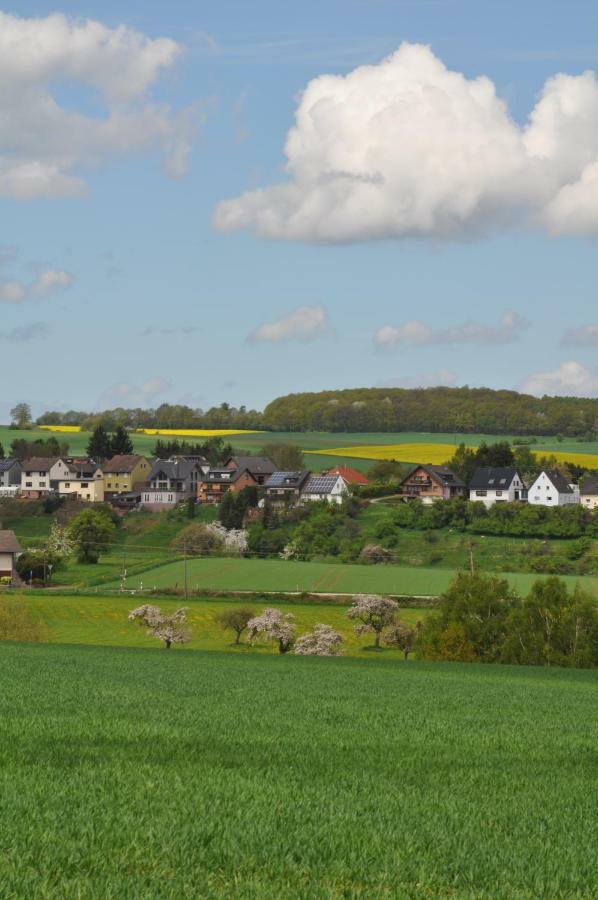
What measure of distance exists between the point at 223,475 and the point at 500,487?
148 feet

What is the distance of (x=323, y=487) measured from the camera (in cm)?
16512

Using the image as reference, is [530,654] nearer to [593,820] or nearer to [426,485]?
[593,820]

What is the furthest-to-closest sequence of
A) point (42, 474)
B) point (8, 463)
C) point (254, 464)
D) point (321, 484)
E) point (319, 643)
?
point (8, 463) → point (254, 464) → point (42, 474) → point (321, 484) → point (319, 643)

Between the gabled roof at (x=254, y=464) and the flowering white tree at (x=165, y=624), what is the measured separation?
106m

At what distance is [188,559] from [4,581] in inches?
772

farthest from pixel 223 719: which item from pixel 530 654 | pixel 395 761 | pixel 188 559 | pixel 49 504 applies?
pixel 49 504

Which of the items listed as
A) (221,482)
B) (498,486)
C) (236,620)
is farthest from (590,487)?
A: (236,620)

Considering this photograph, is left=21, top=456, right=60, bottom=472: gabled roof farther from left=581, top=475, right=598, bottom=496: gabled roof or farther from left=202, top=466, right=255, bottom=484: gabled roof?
left=581, top=475, right=598, bottom=496: gabled roof

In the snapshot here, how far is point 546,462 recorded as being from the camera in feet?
586

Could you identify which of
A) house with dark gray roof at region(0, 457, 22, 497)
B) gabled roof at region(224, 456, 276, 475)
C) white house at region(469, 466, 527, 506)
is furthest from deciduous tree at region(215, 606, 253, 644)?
house with dark gray roof at region(0, 457, 22, 497)

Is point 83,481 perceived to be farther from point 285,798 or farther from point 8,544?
point 285,798

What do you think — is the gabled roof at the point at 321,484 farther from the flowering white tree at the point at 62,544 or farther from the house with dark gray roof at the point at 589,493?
the flowering white tree at the point at 62,544

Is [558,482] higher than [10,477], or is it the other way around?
[558,482]

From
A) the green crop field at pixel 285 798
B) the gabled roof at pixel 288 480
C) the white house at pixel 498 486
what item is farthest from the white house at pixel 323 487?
the green crop field at pixel 285 798
